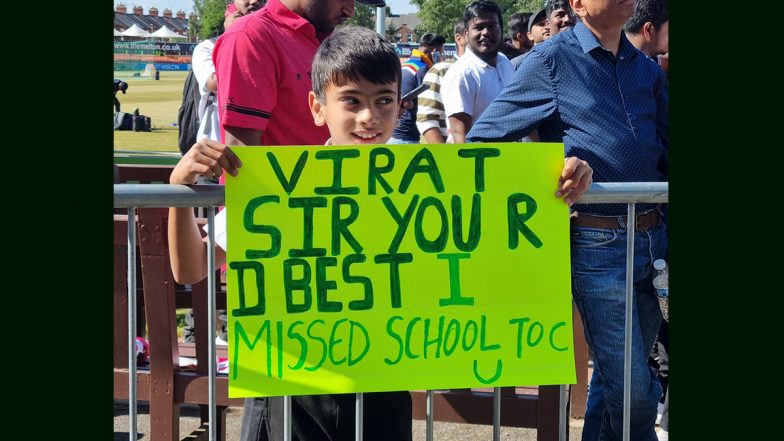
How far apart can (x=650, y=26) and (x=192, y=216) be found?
9.98 feet

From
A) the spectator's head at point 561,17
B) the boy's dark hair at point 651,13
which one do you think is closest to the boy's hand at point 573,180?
the boy's dark hair at point 651,13

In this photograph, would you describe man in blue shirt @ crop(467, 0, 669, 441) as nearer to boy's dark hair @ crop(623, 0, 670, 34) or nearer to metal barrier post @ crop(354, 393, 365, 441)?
metal barrier post @ crop(354, 393, 365, 441)

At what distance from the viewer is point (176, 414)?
4.00 m

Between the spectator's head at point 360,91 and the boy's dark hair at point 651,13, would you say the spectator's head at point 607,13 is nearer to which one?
the spectator's head at point 360,91

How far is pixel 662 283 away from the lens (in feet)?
10.2

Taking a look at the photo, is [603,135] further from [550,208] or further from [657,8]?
[657,8]

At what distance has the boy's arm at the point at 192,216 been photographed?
2359 mm

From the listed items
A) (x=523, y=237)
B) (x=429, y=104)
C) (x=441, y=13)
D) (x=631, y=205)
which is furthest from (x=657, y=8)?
(x=441, y=13)

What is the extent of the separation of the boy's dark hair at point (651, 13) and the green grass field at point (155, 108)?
48.2ft

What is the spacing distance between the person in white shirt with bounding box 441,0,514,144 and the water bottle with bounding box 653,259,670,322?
7.55 feet

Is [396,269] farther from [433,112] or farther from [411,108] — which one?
[411,108]

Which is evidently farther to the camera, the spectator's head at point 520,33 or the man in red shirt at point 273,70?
the spectator's head at point 520,33

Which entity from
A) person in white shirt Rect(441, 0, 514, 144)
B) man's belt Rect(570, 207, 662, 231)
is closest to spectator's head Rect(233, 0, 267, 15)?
person in white shirt Rect(441, 0, 514, 144)

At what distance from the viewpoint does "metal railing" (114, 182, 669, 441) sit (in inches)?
95.4
